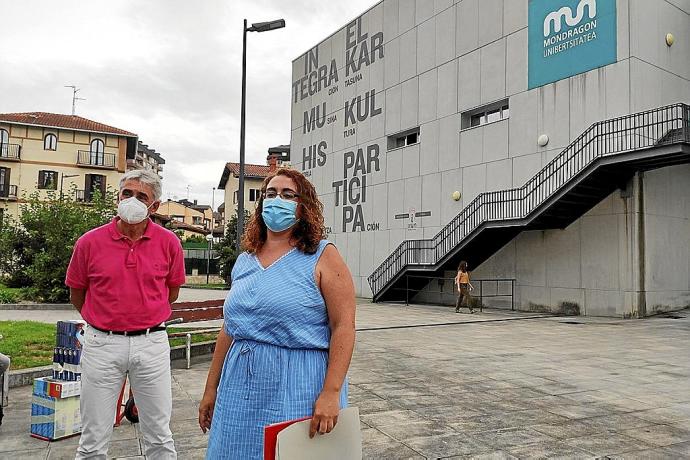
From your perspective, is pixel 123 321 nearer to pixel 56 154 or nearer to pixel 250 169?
pixel 56 154

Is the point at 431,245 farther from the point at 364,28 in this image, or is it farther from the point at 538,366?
the point at 538,366

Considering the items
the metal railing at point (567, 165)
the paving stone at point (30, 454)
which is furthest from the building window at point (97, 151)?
the paving stone at point (30, 454)

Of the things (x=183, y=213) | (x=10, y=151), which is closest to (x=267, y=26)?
(x=10, y=151)

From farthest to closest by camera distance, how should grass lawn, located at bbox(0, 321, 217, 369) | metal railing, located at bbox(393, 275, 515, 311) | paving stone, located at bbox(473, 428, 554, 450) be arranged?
metal railing, located at bbox(393, 275, 515, 311) → grass lawn, located at bbox(0, 321, 217, 369) → paving stone, located at bbox(473, 428, 554, 450)

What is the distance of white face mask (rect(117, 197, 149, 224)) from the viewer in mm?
3340

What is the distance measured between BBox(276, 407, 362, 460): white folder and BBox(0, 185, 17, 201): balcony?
5123cm

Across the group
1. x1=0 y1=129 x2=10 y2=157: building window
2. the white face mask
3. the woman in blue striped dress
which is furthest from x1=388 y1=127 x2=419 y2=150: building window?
x1=0 y1=129 x2=10 y2=157: building window

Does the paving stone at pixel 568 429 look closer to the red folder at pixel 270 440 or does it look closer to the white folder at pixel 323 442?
the white folder at pixel 323 442

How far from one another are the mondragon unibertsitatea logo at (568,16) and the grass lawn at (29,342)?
14008mm

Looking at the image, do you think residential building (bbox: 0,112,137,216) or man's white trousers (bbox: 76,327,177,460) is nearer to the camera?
man's white trousers (bbox: 76,327,177,460)

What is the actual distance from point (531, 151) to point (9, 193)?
43.6 meters

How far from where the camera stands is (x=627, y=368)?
798 centimetres

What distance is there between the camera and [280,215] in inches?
98.4

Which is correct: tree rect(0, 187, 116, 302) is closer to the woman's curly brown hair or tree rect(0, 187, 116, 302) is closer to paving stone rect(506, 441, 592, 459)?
paving stone rect(506, 441, 592, 459)
